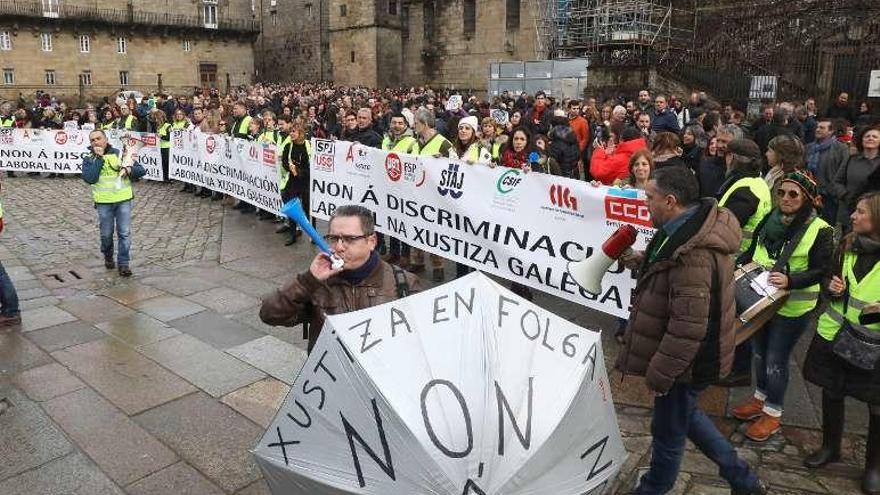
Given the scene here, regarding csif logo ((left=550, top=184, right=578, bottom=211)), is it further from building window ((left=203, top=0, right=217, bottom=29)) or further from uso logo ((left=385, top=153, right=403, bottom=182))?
building window ((left=203, top=0, right=217, bottom=29))

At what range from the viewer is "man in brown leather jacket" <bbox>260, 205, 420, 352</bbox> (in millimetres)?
2965

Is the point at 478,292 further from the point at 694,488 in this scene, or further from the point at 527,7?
the point at 527,7

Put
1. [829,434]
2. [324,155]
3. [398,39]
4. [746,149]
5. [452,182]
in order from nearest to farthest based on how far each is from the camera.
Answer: [829,434] → [746,149] → [452,182] → [324,155] → [398,39]

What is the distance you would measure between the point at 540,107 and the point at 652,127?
3225mm

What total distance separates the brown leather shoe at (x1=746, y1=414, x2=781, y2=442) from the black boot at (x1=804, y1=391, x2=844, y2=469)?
1.02 feet

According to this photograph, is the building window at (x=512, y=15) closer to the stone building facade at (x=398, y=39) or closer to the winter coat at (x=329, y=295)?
the stone building facade at (x=398, y=39)

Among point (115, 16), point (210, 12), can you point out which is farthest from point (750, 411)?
point (210, 12)

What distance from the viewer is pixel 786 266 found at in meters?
3.96

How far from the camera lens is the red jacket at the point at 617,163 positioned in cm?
662

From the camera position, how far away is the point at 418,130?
7441 millimetres

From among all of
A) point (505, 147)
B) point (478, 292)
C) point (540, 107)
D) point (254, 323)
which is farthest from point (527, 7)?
point (478, 292)

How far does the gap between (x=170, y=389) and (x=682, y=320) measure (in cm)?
373

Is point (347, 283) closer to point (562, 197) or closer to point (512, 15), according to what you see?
point (562, 197)

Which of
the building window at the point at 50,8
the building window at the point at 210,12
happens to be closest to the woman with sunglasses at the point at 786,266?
the building window at the point at 50,8
